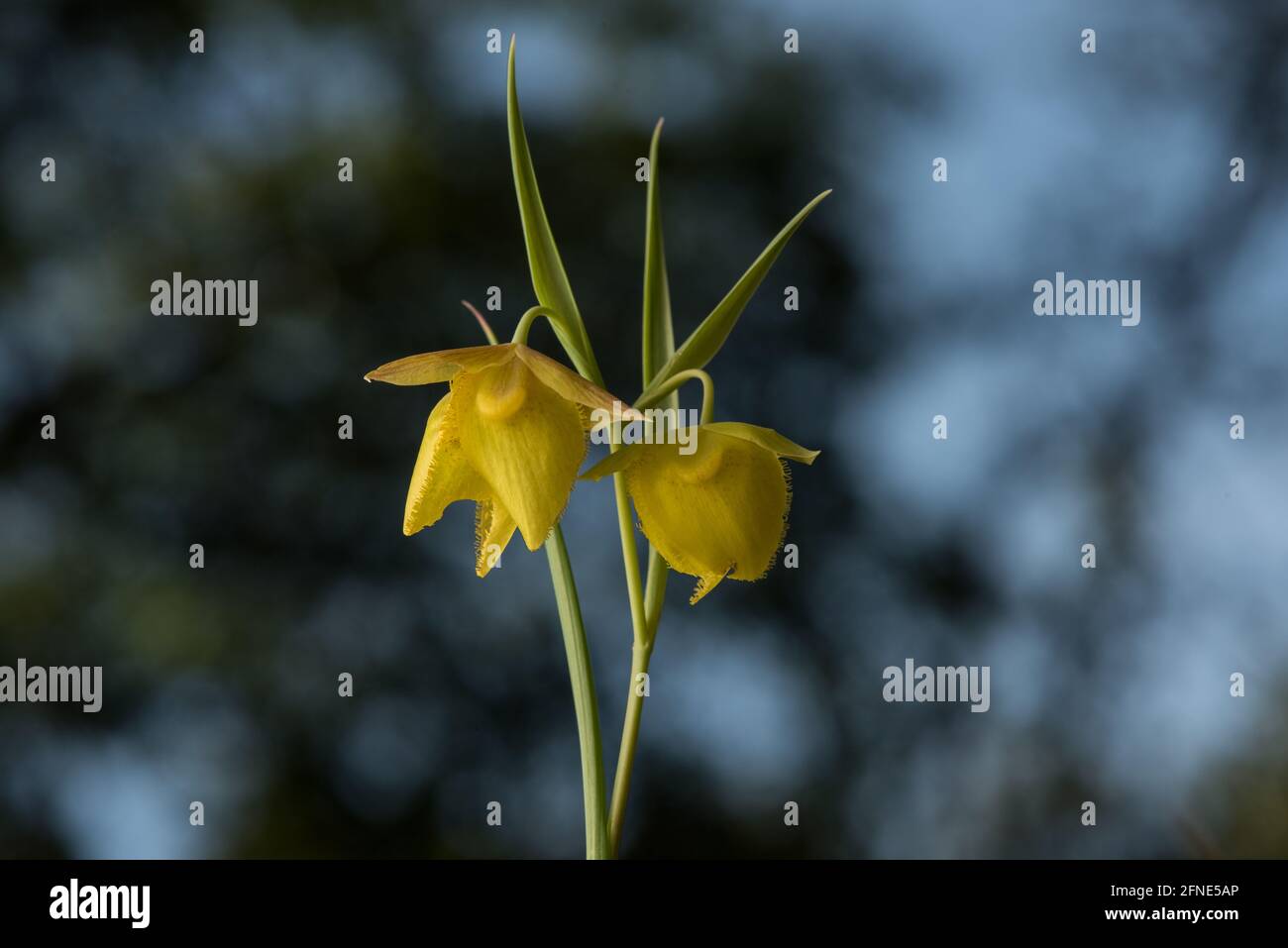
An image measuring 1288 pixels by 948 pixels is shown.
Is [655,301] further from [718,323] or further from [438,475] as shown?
[438,475]

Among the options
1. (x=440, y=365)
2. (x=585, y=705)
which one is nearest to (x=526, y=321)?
(x=440, y=365)

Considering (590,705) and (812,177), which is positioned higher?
(812,177)

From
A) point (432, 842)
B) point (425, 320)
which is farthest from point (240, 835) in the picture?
point (425, 320)

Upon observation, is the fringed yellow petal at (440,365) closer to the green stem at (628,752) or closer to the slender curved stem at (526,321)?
the slender curved stem at (526,321)

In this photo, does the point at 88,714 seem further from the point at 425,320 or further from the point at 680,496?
the point at 680,496

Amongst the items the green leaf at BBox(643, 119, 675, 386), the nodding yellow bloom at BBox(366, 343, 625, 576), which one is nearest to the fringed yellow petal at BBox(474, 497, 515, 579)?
the nodding yellow bloom at BBox(366, 343, 625, 576)

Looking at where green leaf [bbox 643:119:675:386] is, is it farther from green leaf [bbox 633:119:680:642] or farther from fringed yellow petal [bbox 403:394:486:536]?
fringed yellow petal [bbox 403:394:486:536]
